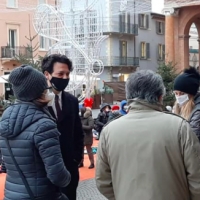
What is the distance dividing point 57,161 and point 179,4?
2324cm

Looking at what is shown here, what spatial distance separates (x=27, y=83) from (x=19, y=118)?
260 mm

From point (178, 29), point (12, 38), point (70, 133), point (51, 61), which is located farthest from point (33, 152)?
point (12, 38)

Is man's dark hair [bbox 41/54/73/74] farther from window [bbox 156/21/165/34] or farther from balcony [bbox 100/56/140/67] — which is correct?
window [bbox 156/21/165/34]

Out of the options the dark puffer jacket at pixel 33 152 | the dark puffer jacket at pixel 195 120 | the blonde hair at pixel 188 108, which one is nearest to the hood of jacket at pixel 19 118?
the dark puffer jacket at pixel 33 152

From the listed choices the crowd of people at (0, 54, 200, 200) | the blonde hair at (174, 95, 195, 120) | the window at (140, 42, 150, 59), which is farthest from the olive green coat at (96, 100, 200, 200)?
the window at (140, 42, 150, 59)

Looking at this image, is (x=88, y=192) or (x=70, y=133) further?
(x=88, y=192)

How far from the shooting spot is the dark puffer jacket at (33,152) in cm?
374

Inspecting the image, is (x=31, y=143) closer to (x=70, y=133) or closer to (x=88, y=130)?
(x=70, y=133)

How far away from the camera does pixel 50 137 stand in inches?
148

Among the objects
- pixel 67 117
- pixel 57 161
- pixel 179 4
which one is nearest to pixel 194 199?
pixel 57 161

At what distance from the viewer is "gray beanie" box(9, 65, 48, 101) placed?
3.88 m

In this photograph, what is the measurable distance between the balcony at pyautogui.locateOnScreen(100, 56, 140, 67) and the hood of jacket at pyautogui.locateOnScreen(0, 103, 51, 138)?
5025 centimetres

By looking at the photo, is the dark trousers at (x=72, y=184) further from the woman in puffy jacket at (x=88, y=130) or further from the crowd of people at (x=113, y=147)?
the woman in puffy jacket at (x=88, y=130)

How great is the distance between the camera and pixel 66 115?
4.86 m
